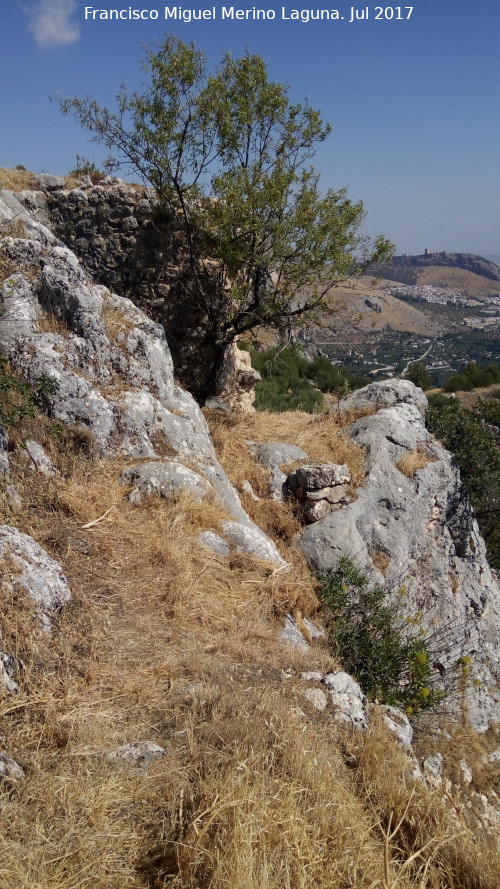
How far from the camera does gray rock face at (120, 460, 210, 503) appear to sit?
6.27 metres

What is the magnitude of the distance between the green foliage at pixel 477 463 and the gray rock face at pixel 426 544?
2992 millimetres

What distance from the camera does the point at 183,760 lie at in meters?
3.23

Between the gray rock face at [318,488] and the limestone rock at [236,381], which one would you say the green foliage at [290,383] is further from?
the gray rock face at [318,488]

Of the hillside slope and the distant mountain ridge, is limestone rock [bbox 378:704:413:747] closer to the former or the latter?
the hillside slope

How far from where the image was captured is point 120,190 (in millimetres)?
10695

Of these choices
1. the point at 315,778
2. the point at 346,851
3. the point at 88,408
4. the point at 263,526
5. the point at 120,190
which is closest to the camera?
the point at 346,851

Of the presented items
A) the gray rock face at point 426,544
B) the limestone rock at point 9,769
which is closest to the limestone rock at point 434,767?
the gray rock face at point 426,544

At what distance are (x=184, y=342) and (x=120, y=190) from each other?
10.3 ft

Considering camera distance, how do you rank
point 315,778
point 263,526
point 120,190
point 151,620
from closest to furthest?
1. point 315,778
2. point 151,620
3. point 263,526
4. point 120,190

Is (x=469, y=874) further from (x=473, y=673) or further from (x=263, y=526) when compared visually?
(x=473, y=673)

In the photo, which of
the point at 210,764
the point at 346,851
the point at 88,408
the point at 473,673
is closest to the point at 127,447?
the point at 88,408

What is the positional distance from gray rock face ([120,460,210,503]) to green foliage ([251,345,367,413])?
21.5ft

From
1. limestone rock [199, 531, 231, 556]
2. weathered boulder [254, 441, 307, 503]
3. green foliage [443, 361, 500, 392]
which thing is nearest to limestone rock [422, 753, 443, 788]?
limestone rock [199, 531, 231, 556]

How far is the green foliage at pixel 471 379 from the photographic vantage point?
135 feet
